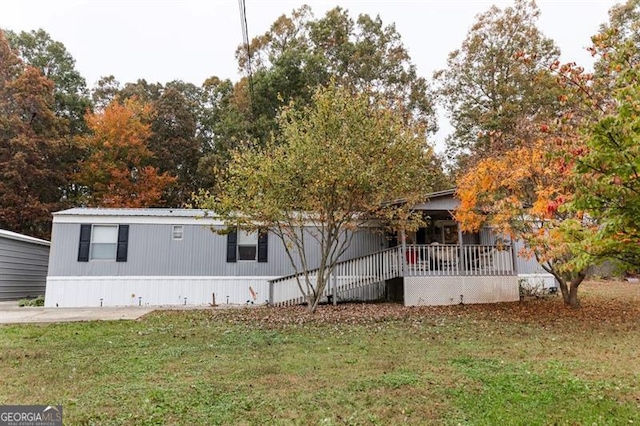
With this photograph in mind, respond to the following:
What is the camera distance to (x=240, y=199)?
10539 millimetres

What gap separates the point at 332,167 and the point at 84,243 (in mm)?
9367

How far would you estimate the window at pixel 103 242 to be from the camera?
13.8 metres

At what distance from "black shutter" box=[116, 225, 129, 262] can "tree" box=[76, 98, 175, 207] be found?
923 cm

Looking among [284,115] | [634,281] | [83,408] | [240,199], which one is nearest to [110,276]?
[240,199]

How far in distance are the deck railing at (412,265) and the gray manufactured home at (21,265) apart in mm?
9103

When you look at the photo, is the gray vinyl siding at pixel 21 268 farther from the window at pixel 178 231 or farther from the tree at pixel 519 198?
the tree at pixel 519 198

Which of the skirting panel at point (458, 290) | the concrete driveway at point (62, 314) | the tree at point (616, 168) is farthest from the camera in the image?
the skirting panel at point (458, 290)

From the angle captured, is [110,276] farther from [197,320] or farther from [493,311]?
[493,311]

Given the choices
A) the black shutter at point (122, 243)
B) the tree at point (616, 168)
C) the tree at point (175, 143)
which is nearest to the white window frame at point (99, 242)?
the black shutter at point (122, 243)

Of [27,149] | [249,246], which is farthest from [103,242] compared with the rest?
[27,149]

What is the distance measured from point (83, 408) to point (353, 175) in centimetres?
661

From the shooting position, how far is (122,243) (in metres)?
14.0

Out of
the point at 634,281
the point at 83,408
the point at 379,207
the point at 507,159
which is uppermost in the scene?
the point at 507,159

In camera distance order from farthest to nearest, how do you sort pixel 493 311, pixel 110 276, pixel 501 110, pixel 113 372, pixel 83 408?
pixel 501 110 < pixel 110 276 < pixel 493 311 < pixel 113 372 < pixel 83 408
